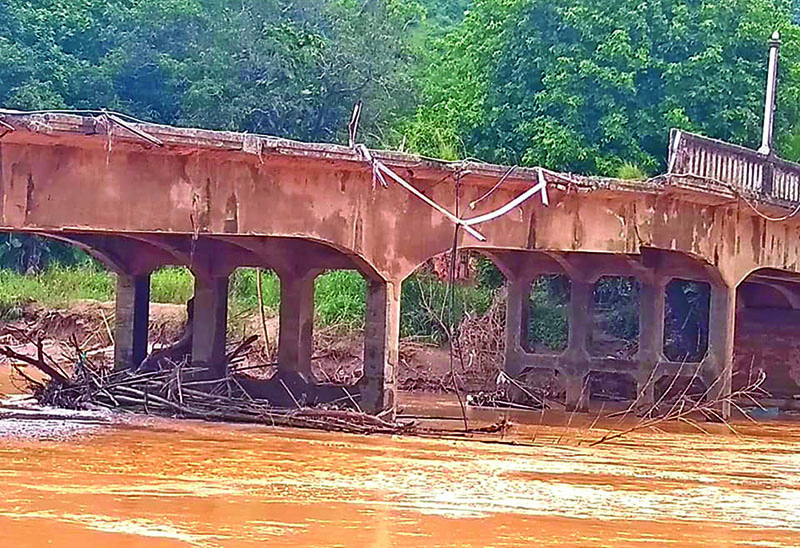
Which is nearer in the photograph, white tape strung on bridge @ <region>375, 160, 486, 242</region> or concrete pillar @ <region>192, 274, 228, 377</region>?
white tape strung on bridge @ <region>375, 160, 486, 242</region>

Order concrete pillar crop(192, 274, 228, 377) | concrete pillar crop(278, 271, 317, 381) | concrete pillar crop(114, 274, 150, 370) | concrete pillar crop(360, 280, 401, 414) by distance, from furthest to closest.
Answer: concrete pillar crop(114, 274, 150, 370) → concrete pillar crop(192, 274, 228, 377) → concrete pillar crop(278, 271, 317, 381) → concrete pillar crop(360, 280, 401, 414)

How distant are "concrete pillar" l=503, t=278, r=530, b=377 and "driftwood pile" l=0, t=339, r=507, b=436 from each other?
566cm

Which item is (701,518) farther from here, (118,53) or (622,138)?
(118,53)

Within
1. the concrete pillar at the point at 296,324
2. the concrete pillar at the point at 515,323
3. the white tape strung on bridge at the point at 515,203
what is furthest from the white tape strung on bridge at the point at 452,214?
the concrete pillar at the point at 515,323

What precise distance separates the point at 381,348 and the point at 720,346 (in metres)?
7.17

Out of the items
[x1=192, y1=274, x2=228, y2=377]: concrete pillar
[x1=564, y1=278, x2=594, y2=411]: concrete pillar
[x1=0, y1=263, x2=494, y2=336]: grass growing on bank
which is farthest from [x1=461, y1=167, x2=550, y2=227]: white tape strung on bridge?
[x1=0, y1=263, x2=494, y2=336]: grass growing on bank

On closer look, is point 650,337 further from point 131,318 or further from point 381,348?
point 131,318

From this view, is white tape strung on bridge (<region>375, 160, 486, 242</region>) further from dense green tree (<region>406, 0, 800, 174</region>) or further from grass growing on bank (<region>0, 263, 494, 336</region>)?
grass growing on bank (<region>0, 263, 494, 336</region>)

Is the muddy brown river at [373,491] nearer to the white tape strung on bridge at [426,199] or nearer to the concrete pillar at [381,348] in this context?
the concrete pillar at [381,348]

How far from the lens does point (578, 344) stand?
2658 centimetres

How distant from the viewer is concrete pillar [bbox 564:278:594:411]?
2641cm

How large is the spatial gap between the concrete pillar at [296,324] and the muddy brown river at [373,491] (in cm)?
265

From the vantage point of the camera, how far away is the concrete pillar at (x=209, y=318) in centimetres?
2366

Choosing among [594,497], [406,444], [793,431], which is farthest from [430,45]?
[594,497]
